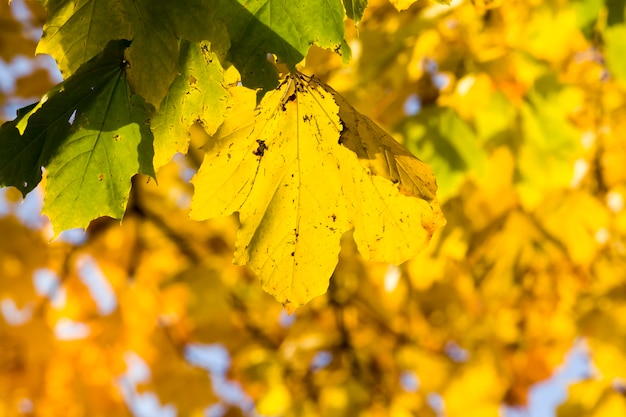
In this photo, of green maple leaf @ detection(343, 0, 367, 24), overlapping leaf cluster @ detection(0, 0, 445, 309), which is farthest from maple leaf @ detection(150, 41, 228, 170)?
green maple leaf @ detection(343, 0, 367, 24)

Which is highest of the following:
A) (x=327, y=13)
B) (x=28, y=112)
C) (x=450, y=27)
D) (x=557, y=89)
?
(x=450, y=27)

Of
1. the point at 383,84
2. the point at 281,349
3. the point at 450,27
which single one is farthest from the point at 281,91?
the point at 281,349

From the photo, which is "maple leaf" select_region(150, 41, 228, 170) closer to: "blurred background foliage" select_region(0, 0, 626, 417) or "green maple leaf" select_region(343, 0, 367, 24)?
"green maple leaf" select_region(343, 0, 367, 24)

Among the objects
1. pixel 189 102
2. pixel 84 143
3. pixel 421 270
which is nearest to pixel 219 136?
pixel 189 102

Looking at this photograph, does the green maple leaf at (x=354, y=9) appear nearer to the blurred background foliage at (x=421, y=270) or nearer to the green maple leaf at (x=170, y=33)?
the green maple leaf at (x=170, y=33)

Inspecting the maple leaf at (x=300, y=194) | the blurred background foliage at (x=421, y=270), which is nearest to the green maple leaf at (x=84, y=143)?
the maple leaf at (x=300, y=194)

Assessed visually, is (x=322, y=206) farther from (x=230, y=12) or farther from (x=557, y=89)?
(x=557, y=89)
